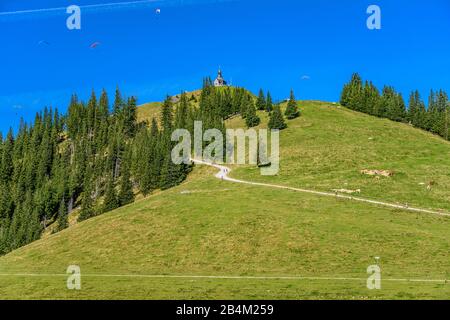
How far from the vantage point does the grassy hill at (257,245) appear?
115 feet

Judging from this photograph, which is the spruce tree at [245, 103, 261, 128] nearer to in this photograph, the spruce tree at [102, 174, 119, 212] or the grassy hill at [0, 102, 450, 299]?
the grassy hill at [0, 102, 450, 299]

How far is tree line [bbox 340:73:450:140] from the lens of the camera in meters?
154

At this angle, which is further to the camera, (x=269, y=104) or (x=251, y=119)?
(x=269, y=104)

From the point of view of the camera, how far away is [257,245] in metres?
51.8

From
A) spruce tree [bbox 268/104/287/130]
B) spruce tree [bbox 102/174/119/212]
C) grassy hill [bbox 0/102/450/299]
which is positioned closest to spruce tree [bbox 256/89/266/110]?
spruce tree [bbox 268/104/287/130]

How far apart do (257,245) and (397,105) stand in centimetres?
12562

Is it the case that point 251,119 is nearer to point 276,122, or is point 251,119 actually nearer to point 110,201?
point 276,122

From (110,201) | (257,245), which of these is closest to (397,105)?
(110,201)

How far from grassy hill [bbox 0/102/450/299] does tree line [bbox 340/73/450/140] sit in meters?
66.5

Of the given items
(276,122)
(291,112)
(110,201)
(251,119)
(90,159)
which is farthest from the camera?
(90,159)

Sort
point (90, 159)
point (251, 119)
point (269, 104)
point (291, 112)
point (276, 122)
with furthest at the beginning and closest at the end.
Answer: point (269, 104), point (90, 159), point (291, 112), point (251, 119), point (276, 122)

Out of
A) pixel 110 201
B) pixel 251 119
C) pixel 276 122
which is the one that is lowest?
pixel 110 201

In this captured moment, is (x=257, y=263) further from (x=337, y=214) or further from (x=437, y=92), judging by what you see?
(x=437, y=92)

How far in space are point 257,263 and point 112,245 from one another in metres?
19.9
